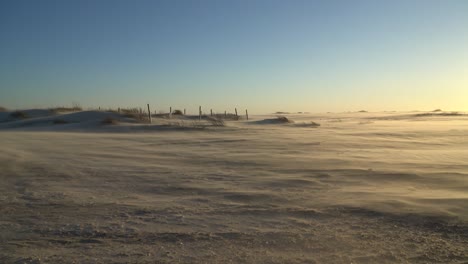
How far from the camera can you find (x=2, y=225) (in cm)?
425

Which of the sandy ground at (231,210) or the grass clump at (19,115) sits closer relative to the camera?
the sandy ground at (231,210)

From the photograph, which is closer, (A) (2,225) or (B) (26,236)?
(B) (26,236)

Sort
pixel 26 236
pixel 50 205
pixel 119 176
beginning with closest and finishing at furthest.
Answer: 1. pixel 26 236
2. pixel 50 205
3. pixel 119 176

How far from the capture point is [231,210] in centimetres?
499

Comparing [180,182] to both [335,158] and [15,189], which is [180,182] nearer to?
[15,189]

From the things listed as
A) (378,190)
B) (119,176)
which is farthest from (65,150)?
(378,190)

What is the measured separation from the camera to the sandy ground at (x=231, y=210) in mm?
3643

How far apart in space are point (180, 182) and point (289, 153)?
4757 millimetres

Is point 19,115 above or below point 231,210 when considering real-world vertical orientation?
above

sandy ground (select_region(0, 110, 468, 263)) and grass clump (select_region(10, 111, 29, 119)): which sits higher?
grass clump (select_region(10, 111, 29, 119))

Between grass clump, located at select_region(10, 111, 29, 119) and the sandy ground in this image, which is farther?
grass clump, located at select_region(10, 111, 29, 119)

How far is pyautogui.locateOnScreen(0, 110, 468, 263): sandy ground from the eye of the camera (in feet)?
12.0

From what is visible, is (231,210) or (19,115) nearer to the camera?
(231,210)

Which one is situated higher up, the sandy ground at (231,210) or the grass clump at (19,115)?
the grass clump at (19,115)
